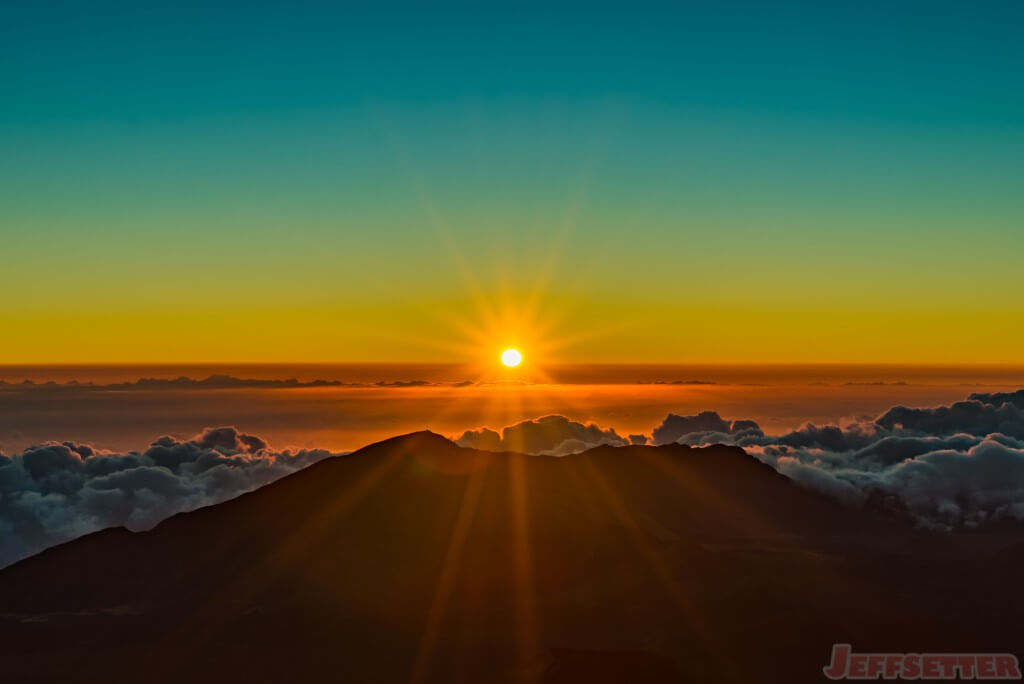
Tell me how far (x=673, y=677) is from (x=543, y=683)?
92.2 feet

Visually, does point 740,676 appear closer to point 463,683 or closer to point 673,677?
point 673,677

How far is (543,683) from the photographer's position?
639ft

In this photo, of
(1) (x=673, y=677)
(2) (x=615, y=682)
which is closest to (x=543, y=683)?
(2) (x=615, y=682)

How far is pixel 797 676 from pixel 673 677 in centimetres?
2643

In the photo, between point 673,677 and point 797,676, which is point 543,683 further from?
point 797,676

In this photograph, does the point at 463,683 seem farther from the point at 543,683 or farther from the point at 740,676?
the point at 740,676

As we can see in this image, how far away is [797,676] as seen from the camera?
652ft

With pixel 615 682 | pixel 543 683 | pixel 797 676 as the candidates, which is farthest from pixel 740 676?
pixel 543 683

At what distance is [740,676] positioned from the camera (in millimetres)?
199750

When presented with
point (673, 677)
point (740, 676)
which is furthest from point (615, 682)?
point (740, 676)

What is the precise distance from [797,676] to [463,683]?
7125 cm

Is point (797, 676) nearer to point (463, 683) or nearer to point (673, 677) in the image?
point (673, 677)

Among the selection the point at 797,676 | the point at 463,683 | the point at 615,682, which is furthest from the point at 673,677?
the point at 463,683

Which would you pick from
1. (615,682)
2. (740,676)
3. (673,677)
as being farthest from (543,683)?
(740,676)
